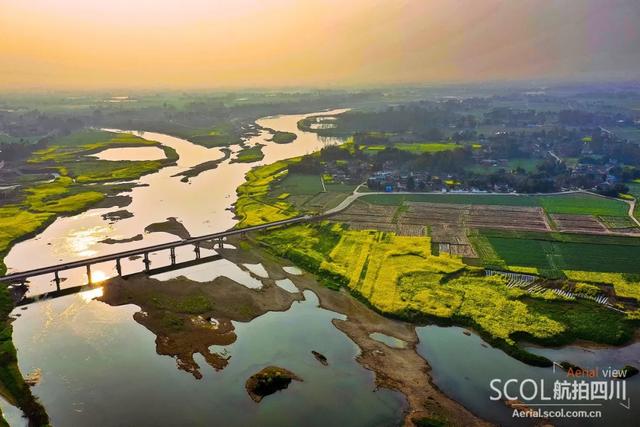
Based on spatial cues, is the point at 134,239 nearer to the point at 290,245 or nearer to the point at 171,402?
the point at 290,245

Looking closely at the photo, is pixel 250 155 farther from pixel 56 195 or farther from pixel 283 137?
pixel 56 195

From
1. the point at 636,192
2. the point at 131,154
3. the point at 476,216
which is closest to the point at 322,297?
the point at 476,216

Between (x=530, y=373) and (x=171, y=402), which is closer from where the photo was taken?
(x=171, y=402)

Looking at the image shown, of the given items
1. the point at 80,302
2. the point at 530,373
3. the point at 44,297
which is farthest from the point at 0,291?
the point at 530,373

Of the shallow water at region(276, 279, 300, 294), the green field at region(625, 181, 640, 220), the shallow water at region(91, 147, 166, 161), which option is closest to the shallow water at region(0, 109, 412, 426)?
the shallow water at region(276, 279, 300, 294)

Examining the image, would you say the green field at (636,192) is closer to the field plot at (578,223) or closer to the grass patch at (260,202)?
the field plot at (578,223)

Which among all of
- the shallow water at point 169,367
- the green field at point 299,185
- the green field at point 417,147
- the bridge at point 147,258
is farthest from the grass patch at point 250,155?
the shallow water at point 169,367
